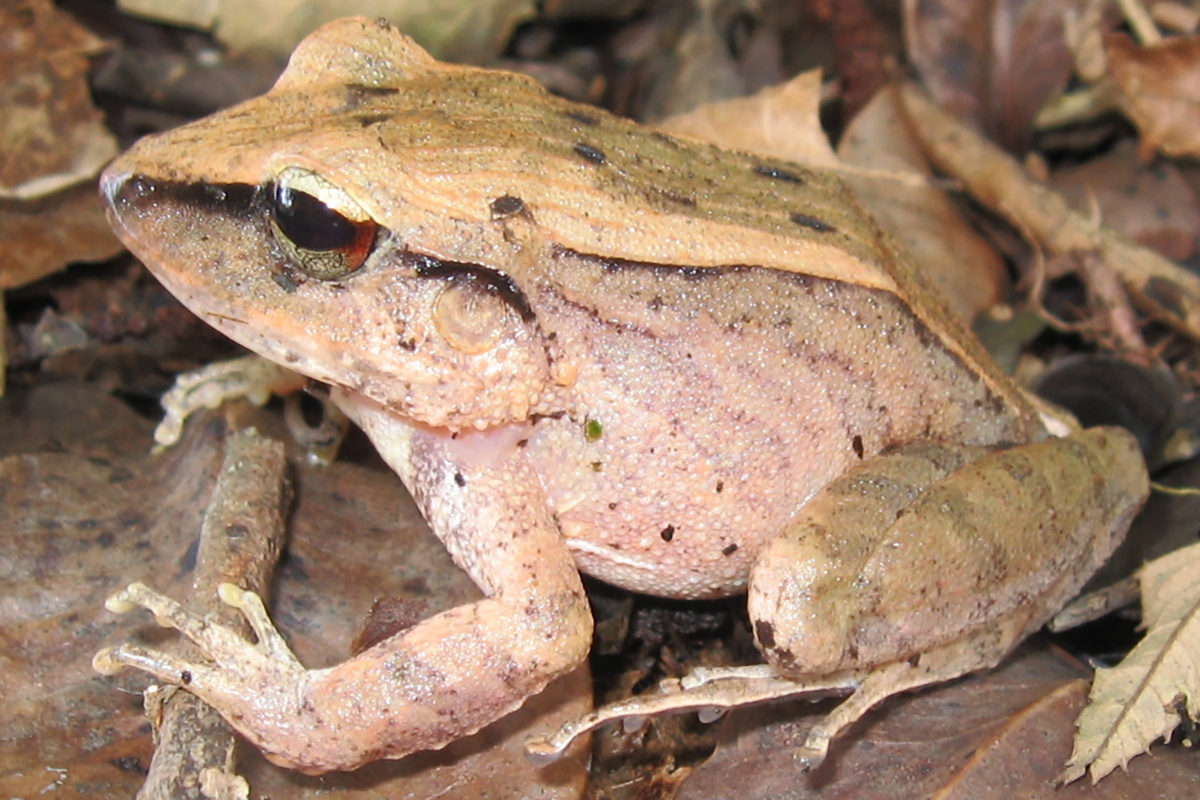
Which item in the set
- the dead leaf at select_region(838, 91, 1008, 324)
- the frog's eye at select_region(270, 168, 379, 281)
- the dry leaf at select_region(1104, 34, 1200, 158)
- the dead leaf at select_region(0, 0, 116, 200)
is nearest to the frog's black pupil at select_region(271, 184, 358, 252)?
the frog's eye at select_region(270, 168, 379, 281)

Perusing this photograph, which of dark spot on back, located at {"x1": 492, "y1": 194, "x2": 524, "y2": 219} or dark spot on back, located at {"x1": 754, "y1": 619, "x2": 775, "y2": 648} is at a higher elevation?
dark spot on back, located at {"x1": 492, "y1": 194, "x2": 524, "y2": 219}

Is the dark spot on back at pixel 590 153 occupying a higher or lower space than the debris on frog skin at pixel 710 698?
higher

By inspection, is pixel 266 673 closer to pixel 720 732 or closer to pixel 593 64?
pixel 720 732

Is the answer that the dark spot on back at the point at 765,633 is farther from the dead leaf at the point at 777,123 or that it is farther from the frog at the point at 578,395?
the dead leaf at the point at 777,123

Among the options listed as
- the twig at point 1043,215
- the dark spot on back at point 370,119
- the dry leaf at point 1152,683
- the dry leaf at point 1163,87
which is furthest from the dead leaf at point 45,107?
the dry leaf at point 1163,87

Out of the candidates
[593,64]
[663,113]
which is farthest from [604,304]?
[593,64]

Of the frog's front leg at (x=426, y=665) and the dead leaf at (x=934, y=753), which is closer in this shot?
the frog's front leg at (x=426, y=665)

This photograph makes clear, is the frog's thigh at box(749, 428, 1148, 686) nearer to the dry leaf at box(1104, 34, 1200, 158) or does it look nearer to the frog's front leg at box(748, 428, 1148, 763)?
the frog's front leg at box(748, 428, 1148, 763)
